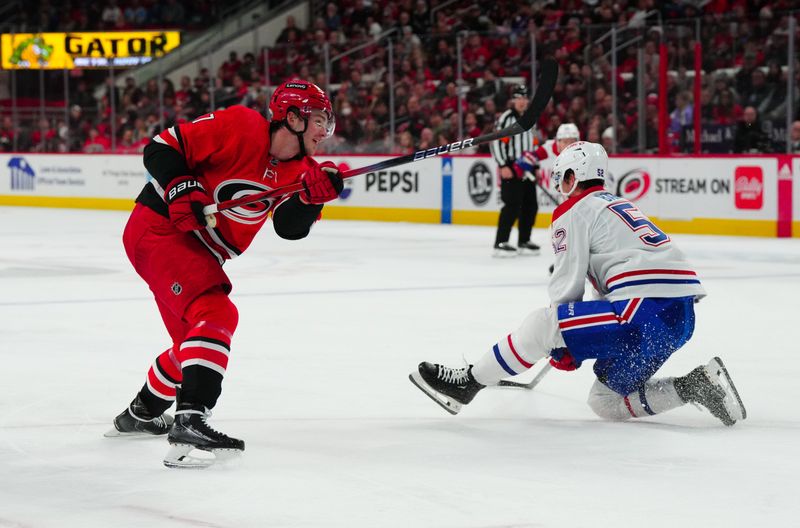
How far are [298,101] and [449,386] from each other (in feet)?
3.56

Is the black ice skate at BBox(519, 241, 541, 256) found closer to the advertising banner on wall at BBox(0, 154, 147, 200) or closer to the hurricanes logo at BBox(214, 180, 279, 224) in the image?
the hurricanes logo at BBox(214, 180, 279, 224)

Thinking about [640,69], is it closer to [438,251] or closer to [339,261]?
[438,251]

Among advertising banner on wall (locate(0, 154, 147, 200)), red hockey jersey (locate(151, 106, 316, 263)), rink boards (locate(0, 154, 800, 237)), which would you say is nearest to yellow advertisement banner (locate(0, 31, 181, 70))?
advertising banner on wall (locate(0, 154, 147, 200))

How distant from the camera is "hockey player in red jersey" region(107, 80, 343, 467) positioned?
3.69 m

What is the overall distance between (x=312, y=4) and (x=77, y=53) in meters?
5.90

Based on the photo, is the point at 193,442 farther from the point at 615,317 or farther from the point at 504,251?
the point at 504,251

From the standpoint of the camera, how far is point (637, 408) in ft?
13.9

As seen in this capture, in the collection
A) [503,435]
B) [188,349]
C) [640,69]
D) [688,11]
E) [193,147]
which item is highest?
[688,11]

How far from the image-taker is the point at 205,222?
3826 mm

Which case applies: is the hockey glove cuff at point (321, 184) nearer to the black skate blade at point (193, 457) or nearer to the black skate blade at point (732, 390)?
the black skate blade at point (193, 457)

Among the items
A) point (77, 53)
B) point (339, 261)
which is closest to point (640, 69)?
point (339, 261)

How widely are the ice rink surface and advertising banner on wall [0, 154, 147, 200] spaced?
976 centimetres

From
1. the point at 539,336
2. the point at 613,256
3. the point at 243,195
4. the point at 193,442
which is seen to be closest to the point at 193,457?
the point at 193,442

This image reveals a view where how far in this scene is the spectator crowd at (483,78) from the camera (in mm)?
13391
